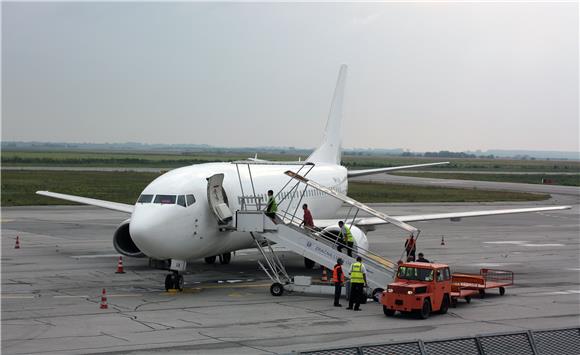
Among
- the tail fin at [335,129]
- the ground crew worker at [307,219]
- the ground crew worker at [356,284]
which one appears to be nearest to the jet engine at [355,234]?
the ground crew worker at [307,219]

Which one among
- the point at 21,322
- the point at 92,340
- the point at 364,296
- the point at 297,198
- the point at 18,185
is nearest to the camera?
the point at 92,340

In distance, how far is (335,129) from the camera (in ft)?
167

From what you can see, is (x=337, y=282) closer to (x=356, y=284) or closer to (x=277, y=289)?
(x=356, y=284)

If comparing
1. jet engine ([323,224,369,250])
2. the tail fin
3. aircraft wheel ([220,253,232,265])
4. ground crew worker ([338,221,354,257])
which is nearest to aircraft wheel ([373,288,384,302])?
ground crew worker ([338,221,354,257])

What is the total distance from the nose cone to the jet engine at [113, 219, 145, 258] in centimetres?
522

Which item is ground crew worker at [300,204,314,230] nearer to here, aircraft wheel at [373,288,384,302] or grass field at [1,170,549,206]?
aircraft wheel at [373,288,384,302]

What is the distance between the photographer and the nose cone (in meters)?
29.2

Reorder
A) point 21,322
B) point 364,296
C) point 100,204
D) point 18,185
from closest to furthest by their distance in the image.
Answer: point 21,322 → point 364,296 → point 100,204 → point 18,185

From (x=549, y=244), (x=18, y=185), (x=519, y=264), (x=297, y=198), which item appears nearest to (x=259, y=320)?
(x=297, y=198)

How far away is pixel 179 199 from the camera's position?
30.5m

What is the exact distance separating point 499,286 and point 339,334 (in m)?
9.75

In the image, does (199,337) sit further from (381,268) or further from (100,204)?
(100,204)

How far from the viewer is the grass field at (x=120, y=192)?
7375 cm

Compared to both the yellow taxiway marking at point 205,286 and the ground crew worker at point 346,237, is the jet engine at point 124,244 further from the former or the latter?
the ground crew worker at point 346,237
